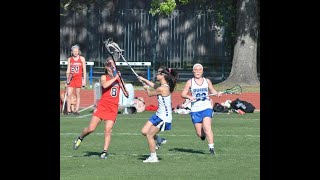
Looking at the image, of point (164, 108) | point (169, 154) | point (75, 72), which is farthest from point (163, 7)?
point (164, 108)

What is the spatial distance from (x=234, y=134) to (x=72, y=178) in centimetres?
918

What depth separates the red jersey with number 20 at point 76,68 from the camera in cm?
3303

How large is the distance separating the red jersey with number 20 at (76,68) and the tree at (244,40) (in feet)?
29.1

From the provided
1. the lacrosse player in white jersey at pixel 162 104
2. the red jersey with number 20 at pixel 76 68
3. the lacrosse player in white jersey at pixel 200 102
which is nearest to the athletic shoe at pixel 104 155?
the lacrosse player in white jersey at pixel 162 104

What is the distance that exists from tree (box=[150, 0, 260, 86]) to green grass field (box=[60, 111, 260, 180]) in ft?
35.0

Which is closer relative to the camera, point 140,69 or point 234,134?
point 234,134

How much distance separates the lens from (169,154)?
894 inches

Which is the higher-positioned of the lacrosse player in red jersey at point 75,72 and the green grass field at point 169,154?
the lacrosse player in red jersey at point 75,72

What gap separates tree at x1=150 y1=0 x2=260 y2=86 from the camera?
41.8 metres

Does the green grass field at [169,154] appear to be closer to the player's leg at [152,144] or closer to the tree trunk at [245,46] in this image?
the player's leg at [152,144]

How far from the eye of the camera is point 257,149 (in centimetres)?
2355
